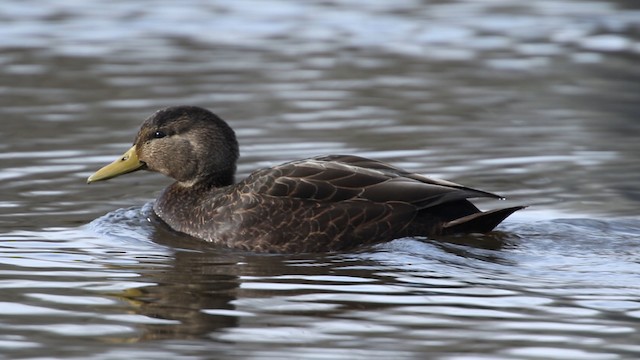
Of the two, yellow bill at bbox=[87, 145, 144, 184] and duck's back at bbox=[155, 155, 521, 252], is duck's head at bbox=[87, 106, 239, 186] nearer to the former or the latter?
yellow bill at bbox=[87, 145, 144, 184]

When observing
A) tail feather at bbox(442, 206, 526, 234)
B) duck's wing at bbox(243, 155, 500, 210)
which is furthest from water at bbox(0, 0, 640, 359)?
duck's wing at bbox(243, 155, 500, 210)

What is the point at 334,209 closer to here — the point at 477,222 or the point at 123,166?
the point at 477,222

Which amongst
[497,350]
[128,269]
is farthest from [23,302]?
[497,350]

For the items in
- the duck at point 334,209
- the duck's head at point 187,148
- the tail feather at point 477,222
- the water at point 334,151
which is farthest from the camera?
the duck's head at point 187,148

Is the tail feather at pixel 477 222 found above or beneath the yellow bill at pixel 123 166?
beneath

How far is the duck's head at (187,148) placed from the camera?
11.1 meters

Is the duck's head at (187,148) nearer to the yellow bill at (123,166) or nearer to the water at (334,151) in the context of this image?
the yellow bill at (123,166)

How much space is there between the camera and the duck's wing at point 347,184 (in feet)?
33.4

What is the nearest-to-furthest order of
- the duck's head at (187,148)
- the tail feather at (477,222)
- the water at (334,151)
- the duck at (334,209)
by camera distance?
the water at (334,151) < the tail feather at (477,222) < the duck at (334,209) < the duck's head at (187,148)

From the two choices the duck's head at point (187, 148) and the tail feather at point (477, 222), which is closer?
the tail feather at point (477, 222)

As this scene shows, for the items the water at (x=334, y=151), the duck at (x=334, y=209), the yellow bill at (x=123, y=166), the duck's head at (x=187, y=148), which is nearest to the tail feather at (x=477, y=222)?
the duck at (x=334, y=209)

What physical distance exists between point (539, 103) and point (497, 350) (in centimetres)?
819

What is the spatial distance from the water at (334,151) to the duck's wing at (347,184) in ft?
1.04

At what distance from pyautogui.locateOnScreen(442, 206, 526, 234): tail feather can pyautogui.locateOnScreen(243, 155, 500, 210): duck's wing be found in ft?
0.53
